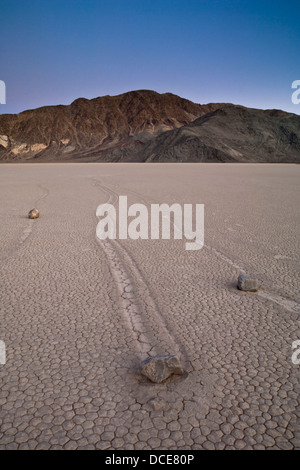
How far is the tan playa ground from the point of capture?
2.04 m

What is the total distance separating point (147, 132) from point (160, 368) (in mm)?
107259

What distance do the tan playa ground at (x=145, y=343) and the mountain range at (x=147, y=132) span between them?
57.3 meters

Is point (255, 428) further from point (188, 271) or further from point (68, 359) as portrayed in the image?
point (188, 271)

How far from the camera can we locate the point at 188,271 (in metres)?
4.62

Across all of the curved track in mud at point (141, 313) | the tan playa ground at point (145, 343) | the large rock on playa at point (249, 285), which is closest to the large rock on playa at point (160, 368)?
the tan playa ground at point (145, 343)

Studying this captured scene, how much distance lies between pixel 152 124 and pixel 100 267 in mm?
124822

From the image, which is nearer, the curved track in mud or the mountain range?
the curved track in mud

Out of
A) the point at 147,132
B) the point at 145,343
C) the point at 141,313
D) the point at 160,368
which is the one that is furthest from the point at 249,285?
the point at 147,132

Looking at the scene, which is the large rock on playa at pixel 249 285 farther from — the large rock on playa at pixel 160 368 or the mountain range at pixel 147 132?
the mountain range at pixel 147 132

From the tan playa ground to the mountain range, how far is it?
57.3 metres

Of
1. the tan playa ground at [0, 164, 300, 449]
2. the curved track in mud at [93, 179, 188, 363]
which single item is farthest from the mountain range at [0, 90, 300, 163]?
the curved track in mud at [93, 179, 188, 363]

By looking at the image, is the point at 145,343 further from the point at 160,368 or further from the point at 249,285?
Answer: the point at 249,285

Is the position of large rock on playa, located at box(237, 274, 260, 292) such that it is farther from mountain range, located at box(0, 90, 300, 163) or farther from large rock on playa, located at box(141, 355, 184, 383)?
mountain range, located at box(0, 90, 300, 163)

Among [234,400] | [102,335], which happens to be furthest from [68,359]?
[234,400]
